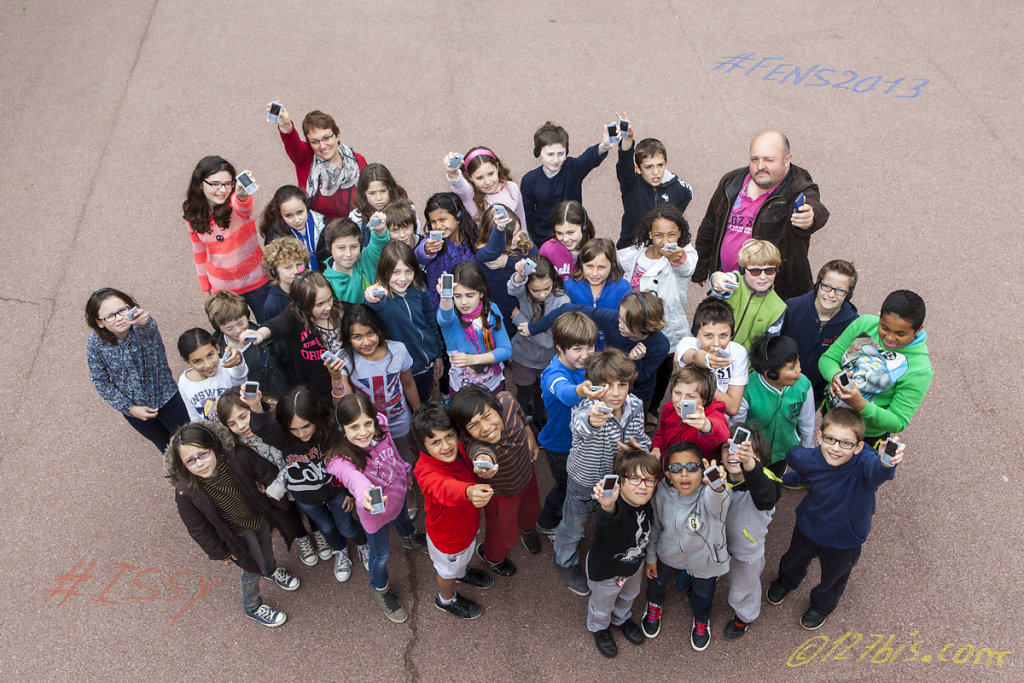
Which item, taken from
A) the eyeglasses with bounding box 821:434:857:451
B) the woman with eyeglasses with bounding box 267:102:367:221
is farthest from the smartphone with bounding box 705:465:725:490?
the woman with eyeglasses with bounding box 267:102:367:221

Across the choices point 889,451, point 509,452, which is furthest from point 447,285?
point 889,451

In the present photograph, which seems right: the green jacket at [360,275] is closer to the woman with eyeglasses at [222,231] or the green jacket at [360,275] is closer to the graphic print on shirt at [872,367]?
the woman with eyeglasses at [222,231]

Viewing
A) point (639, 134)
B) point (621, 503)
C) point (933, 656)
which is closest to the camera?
point (621, 503)

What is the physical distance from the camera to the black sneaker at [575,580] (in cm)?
410

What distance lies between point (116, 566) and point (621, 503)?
329 cm

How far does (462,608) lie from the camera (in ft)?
13.5

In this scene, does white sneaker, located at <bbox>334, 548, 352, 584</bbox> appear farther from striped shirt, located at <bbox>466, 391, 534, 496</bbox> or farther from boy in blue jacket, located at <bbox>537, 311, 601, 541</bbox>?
boy in blue jacket, located at <bbox>537, 311, 601, 541</bbox>

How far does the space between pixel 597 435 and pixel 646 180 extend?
228 cm

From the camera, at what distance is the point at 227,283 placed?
195 inches

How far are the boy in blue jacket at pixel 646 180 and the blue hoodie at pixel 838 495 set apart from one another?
7.13 feet

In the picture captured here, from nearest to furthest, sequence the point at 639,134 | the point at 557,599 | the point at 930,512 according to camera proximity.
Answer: the point at 557,599 < the point at 930,512 < the point at 639,134

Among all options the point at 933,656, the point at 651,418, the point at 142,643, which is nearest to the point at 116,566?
the point at 142,643

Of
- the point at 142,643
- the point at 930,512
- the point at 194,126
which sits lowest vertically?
the point at 142,643

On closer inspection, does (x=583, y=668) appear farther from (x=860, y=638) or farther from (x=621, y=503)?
(x=860, y=638)
